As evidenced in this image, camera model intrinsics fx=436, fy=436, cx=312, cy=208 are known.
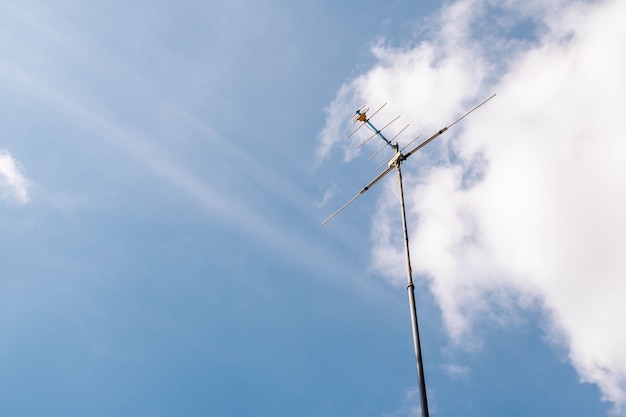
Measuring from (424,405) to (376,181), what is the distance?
8.72m

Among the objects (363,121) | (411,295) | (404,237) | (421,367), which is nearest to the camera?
(421,367)

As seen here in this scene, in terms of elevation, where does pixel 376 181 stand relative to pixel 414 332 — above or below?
above

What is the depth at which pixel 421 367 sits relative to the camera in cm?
896

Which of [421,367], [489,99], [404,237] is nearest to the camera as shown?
[421,367]

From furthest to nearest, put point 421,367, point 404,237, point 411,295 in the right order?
1. point 404,237
2. point 411,295
3. point 421,367

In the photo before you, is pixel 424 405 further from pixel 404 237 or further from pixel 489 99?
pixel 489 99

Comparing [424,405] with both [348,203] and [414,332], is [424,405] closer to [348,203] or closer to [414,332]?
[414,332]

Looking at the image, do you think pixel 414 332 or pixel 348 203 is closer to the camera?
pixel 414 332

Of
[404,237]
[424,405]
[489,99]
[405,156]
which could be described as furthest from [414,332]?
[489,99]

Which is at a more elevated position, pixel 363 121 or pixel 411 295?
pixel 363 121

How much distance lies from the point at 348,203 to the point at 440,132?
4251 mm

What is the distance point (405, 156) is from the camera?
14945 millimetres

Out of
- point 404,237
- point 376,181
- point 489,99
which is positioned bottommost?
point 404,237

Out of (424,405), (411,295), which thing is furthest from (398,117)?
(424,405)
